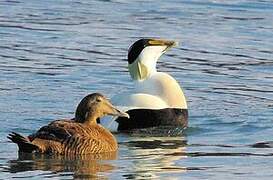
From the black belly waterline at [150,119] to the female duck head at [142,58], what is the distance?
65cm

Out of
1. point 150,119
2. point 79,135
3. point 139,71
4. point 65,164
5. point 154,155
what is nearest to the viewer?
point 65,164

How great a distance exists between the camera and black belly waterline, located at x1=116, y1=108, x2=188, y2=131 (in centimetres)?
1496

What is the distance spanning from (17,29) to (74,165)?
10.6 m

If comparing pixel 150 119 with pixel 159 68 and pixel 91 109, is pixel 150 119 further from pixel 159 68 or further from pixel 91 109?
pixel 159 68

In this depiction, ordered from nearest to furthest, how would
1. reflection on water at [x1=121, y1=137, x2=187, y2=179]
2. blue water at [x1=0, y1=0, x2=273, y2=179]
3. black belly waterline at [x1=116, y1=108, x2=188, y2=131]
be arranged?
reflection on water at [x1=121, y1=137, x2=187, y2=179], blue water at [x1=0, y1=0, x2=273, y2=179], black belly waterline at [x1=116, y1=108, x2=188, y2=131]

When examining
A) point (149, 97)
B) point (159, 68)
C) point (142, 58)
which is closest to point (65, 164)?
point (149, 97)

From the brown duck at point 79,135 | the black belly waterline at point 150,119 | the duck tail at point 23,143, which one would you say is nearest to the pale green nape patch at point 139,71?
the black belly waterline at point 150,119

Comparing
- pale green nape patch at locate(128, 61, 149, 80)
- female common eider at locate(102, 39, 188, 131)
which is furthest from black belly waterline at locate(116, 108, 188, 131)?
pale green nape patch at locate(128, 61, 149, 80)

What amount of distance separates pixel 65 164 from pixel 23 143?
458 millimetres

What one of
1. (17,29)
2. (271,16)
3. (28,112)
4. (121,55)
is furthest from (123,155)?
(271,16)

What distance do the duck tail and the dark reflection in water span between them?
85mm

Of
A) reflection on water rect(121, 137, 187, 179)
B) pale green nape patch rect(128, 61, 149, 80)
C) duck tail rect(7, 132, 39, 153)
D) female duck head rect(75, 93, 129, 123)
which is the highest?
pale green nape patch rect(128, 61, 149, 80)

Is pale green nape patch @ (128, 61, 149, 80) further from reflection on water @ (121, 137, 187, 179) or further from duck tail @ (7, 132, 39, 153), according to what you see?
duck tail @ (7, 132, 39, 153)

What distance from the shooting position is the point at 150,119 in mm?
15016
